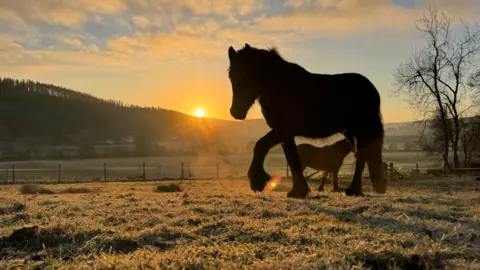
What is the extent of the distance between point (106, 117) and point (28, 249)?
→ 147097mm

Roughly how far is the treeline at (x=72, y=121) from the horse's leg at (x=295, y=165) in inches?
3770

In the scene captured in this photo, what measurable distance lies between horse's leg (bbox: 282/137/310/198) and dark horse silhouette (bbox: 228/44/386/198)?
0.02 metres

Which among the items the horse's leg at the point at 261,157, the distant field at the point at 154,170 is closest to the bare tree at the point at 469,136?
the distant field at the point at 154,170

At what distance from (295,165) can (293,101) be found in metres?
1.36

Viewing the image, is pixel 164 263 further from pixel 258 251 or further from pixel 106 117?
pixel 106 117

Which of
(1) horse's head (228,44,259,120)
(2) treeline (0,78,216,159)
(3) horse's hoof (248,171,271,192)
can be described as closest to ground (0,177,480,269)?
(3) horse's hoof (248,171,271,192)

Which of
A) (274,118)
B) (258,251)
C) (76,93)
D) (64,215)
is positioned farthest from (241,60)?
(76,93)

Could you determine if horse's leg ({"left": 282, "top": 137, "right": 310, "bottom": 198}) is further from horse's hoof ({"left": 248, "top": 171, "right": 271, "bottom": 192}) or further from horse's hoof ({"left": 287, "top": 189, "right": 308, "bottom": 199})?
horse's hoof ({"left": 248, "top": 171, "right": 271, "bottom": 192})

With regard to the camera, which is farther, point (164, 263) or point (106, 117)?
point (106, 117)

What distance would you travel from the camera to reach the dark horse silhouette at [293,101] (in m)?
7.28

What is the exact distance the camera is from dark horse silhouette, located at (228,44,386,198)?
7281 mm

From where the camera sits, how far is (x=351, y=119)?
24.6 feet

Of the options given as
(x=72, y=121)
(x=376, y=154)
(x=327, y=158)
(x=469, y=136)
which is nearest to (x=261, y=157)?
(x=376, y=154)

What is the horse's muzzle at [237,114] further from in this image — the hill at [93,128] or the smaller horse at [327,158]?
the hill at [93,128]
